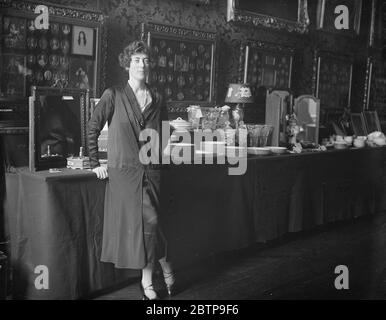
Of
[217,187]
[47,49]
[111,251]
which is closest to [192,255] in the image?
[217,187]

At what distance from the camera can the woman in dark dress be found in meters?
3.83

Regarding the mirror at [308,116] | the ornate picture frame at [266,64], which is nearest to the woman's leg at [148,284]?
the ornate picture frame at [266,64]

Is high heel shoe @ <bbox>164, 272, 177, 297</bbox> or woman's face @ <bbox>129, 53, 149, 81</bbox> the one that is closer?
woman's face @ <bbox>129, 53, 149, 81</bbox>

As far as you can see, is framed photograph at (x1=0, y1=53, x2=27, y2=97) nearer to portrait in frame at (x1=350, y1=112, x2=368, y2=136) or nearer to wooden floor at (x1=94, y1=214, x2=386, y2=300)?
wooden floor at (x1=94, y1=214, x2=386, y2=300)

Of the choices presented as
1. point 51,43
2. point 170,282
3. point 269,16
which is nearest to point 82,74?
point 51,43

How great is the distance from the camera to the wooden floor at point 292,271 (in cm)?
A: 433

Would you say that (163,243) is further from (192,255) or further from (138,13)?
(138,13)

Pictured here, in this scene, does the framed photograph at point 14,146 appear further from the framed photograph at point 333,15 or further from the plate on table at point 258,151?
the framed photograph at point 333,15

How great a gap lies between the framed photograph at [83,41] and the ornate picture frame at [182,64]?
581 millimetres

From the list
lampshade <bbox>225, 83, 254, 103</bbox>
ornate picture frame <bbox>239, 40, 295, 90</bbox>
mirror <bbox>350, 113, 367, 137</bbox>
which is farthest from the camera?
mirror <bbox>350, 113, 367, 137</bbox>

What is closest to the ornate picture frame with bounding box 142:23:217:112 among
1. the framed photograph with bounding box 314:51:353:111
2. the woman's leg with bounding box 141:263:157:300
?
the woman's leg with bounding box 141:263:157:300

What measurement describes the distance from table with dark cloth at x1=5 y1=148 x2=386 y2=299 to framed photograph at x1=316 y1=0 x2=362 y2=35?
1.82 meters

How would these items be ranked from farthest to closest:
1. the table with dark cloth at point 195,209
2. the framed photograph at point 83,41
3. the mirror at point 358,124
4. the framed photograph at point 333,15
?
the mirror at point 358,124 → the framed photograph at point 333,15 → the framed photograph at point 83,41 → the table with dark cloth at point 195,209

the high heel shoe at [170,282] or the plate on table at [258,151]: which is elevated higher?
the plate on table at [258,151]
